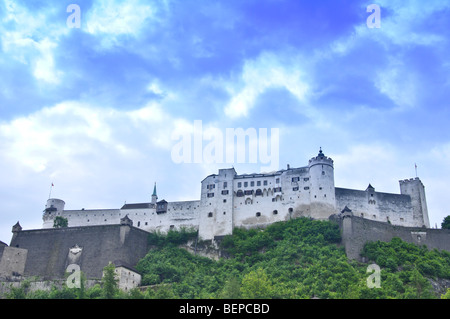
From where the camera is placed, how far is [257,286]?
50531mm

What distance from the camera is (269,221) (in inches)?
2810

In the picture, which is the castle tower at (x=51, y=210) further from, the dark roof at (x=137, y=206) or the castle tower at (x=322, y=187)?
the castle tower at (x=322, y=187)

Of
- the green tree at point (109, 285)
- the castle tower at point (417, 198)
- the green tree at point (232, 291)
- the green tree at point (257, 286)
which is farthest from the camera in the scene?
the castle tower at point (417, 198)

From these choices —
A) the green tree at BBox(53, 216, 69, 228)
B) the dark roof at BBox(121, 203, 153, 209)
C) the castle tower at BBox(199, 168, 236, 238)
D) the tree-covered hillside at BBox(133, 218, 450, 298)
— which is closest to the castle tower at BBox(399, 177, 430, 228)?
the tree-covered hillside at BBox(133, 218, 450, 298)

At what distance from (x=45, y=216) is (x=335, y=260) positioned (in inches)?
1557

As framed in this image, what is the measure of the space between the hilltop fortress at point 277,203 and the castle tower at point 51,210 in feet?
27.5

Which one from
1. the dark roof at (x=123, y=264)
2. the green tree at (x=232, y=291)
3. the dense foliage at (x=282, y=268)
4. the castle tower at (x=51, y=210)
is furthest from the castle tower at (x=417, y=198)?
the castle tower at (x=51, y=210)

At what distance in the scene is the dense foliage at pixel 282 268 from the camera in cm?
5097

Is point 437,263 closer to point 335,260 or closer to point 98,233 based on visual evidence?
point 335,260

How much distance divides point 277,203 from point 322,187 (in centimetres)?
572

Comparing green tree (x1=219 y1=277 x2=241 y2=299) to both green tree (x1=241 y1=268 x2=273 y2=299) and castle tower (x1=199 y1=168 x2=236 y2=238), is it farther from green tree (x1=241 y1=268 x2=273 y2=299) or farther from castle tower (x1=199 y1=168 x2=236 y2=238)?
castle tower (x1=199 y1=168 x2=236 y2=238)

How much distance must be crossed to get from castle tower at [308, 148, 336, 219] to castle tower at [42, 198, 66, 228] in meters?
32.6

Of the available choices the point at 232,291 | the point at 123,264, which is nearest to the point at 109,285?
the point at 123,264
